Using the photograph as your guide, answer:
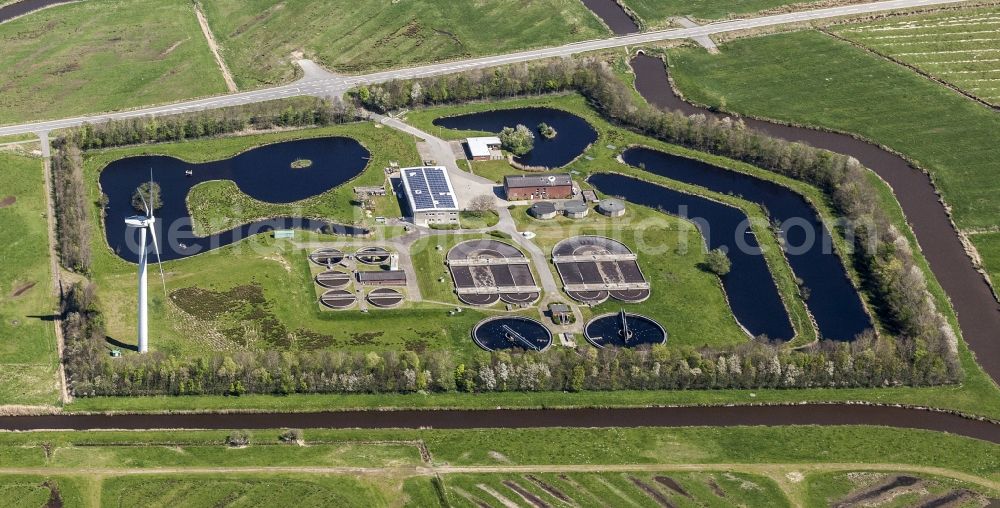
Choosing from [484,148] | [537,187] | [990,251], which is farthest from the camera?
[484,148]

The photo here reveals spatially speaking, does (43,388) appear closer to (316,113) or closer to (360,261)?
(360,261)

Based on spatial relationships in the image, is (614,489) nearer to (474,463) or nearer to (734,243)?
(474,463)

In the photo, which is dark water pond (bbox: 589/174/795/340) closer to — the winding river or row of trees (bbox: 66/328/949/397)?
row of trees (bbox: 66/328/949/397)

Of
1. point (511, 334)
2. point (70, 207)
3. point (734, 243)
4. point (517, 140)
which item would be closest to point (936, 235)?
point (734, 243)

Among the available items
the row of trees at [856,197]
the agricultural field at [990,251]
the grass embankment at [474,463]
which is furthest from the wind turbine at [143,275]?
the agricultural field at [990,251]

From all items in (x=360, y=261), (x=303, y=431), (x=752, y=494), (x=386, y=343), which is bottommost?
(x=752, y=494)

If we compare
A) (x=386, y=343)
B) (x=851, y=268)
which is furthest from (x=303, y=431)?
(x=851, y=268)
